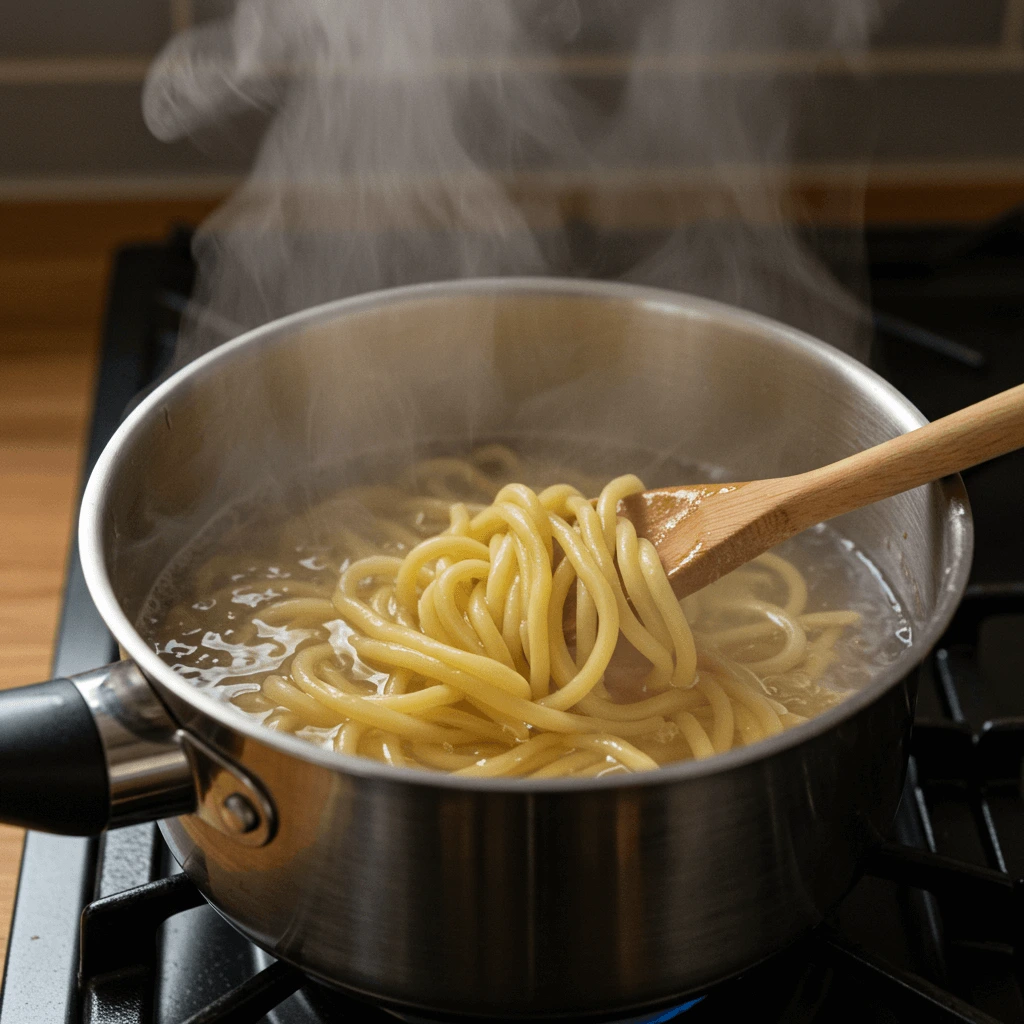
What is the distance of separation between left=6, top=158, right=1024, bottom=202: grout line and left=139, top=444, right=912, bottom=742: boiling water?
80 cm

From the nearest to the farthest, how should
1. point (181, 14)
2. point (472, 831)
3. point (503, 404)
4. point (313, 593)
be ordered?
point (472, 831)
point (313, 593)
point (503, 404)
point (181, 14)

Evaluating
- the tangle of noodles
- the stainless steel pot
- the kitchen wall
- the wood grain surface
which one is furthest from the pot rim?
the kitchen wall

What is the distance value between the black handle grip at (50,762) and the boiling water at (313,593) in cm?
36

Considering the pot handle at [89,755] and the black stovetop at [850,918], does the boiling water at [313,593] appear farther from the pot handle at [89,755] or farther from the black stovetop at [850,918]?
the pot handle at [89,755]

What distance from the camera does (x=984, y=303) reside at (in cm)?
192

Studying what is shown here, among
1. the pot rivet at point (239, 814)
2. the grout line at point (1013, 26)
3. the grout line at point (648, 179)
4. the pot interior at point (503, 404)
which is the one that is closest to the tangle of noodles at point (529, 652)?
the pot interior at point (503, 404)

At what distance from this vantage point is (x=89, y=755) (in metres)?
0.88

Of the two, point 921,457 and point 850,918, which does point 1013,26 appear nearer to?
point 921,457

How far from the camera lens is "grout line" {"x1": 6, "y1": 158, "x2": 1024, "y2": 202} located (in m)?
2.25

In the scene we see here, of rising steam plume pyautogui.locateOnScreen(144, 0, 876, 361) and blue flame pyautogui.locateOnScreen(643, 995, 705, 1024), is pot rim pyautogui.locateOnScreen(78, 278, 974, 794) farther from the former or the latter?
rising steam plume pyautogui.locateOnScreen(144, 0, 876, 361)

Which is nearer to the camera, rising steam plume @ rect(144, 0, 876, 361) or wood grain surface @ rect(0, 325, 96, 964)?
wood grain surface @ rect(0, 325, 96, 964)

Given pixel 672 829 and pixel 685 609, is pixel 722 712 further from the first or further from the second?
pixel 672 829

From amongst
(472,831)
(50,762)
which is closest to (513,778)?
(472,831)

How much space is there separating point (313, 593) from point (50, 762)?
598 millimetres
